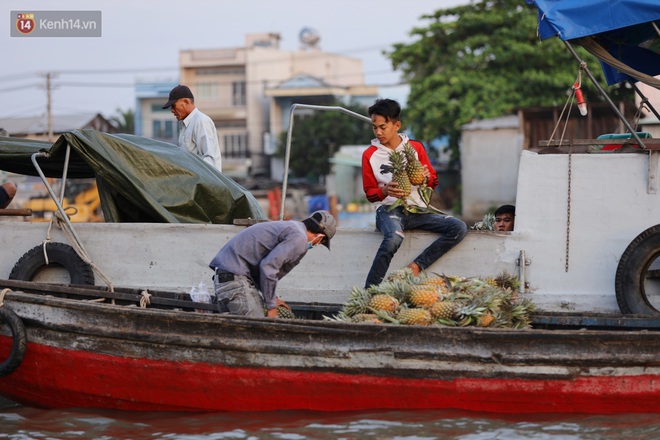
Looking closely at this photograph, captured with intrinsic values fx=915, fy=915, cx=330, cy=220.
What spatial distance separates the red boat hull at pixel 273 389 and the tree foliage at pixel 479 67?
23.8 m

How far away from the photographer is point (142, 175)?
745 centimetres

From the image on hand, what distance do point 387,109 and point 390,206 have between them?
0.74m

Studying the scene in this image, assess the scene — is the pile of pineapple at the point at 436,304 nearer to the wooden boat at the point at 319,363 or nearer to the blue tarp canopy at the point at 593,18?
the wooden boat at the point at 319,363

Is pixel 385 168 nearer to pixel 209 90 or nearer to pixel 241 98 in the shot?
pixel 241 98

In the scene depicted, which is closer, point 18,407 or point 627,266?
point 627,266

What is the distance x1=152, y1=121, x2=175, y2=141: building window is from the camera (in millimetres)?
58156

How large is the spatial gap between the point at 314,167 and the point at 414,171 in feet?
147

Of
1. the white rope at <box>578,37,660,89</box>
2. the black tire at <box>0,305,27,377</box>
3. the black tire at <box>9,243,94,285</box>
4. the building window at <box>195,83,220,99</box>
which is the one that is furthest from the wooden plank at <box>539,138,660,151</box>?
the building window at <box>195,83,220,99</box>

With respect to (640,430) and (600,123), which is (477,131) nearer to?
(600,123)

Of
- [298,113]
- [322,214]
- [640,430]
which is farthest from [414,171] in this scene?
[298,113]

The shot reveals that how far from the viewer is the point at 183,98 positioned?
8211 millimetres

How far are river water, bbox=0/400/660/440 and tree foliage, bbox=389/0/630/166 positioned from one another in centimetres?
2395

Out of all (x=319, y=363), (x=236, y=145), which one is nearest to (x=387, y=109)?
(x=319, y=363)

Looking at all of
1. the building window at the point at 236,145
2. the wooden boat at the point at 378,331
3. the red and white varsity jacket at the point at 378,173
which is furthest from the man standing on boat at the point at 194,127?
the building window at the point at 236,145
